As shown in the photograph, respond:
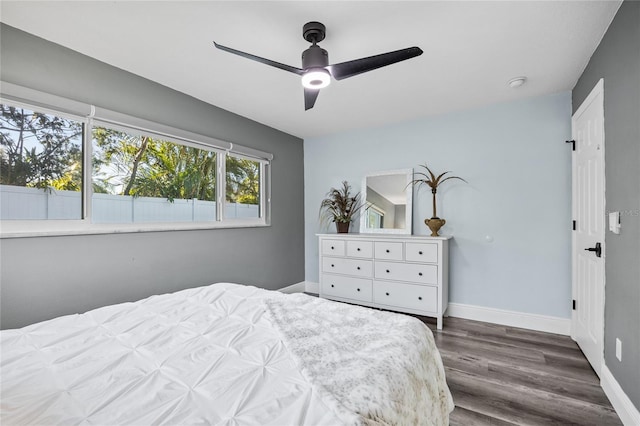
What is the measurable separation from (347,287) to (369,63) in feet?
8.69

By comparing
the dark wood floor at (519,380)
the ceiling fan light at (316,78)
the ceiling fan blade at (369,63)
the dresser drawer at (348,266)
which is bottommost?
the dark wood floor at (519,380)

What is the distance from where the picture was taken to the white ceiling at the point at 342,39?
1.74 meters

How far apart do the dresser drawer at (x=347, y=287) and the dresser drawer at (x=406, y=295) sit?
0.10 meters

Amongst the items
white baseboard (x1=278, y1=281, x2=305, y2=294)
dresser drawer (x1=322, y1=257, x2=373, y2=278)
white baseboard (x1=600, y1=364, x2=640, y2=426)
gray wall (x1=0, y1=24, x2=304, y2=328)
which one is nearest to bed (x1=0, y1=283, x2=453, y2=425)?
gray wall (x1=0, y1=24, x2=304, y2=328)

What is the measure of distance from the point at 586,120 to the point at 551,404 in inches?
86.6

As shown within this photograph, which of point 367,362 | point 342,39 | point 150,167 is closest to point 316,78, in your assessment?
point 342,39

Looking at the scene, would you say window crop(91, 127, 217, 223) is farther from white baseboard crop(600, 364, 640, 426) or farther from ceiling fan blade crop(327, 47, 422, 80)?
white baseboard crop(600, 364, 640, 426)

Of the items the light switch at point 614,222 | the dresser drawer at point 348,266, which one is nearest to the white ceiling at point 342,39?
the light switch at point 614,222

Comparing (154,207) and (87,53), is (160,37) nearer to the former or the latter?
(87,53)

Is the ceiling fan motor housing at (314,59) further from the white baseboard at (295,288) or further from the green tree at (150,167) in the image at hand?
the white baseboard at (295,288)

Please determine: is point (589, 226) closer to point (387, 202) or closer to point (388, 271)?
point (388, 271)

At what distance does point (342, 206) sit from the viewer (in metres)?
4.07

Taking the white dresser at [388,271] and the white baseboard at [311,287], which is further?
the white baseboard at [311,287]

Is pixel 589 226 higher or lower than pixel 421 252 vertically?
higher
